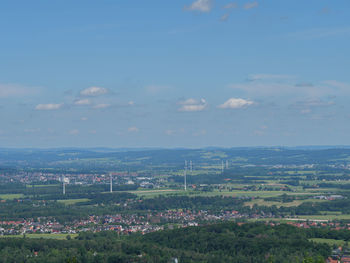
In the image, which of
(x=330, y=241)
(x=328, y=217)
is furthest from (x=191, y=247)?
Answer: (x=328, y=217)

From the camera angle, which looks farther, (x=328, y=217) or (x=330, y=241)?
(x=328, y=217)

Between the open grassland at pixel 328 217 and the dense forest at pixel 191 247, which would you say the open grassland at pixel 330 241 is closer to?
the dense forest at pixel 191 247

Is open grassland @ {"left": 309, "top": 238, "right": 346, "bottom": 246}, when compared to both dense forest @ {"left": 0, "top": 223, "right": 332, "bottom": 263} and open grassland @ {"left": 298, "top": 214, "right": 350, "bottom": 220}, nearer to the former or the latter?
dense forest @ {"left": 0, "top": 223, "right": 332, "bottom": 263}

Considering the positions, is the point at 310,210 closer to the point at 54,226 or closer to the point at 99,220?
the point at 99,220

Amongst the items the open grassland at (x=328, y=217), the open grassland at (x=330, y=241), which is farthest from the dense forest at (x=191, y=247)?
the open grassland at (x=328, y=217)

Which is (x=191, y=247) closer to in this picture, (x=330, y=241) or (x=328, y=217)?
(x=330, y=241)

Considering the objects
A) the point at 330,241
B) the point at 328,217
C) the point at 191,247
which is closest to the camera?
the point at 191,247

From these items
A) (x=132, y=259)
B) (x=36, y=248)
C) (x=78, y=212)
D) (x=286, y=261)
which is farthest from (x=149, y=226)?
(x=286, y=261)

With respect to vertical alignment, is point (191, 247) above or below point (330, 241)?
below

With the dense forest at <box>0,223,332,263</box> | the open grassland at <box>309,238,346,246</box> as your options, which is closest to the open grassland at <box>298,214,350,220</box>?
the dense forest at <box>0,223,332,263</box>

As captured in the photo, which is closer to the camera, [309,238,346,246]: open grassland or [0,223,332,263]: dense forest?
[0,223,332,263]: dense forest

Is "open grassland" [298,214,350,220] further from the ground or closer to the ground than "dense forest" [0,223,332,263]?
closer to the ground
